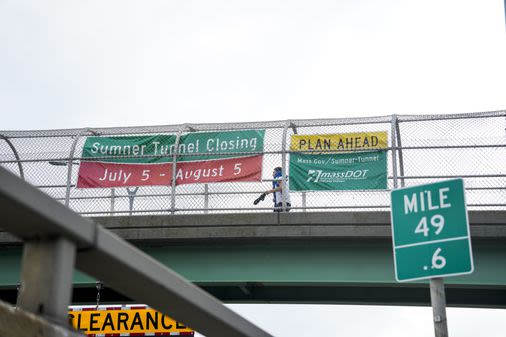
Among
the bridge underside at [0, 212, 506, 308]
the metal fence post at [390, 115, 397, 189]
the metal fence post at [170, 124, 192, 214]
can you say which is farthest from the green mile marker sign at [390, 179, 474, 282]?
the metal fence post at [170, 124, 192, 214]

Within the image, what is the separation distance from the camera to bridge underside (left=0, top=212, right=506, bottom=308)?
1720cm

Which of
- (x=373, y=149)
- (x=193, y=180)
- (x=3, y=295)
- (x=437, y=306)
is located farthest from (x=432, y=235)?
(x=3, y=295)

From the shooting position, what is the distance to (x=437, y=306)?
6734 millimetres

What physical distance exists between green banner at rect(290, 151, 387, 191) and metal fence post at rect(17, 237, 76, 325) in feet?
48.8

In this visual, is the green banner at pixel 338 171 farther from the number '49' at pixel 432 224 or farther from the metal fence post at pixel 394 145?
the number '49' at pixel 432 224

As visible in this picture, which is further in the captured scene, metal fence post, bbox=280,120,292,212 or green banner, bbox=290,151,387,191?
metal fence post, bbox=280,120,292,212

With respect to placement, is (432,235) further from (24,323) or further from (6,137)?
(6,137)

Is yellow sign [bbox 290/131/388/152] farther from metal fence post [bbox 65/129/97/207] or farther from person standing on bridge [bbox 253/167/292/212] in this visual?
metal fence post [bbox 65/129/97/207]

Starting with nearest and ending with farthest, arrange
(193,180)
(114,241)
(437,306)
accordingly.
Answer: (114,241) → (437,306) → (193,180)

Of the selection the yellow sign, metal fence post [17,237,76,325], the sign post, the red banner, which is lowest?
metal fence post [17,237,76,325]

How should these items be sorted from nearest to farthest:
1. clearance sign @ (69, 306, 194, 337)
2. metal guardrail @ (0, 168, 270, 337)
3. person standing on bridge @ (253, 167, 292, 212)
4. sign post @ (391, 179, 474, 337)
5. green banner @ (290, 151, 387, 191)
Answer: metal guardrail @ (0, 168, 270, 337)
sign post @ (391, 179, 474, 337)
green banner @ (290, 151, 387, 191)
person standing on bridge @ (253, 167, 292, 212)
clearance sign @ (69, 306, 194, 337)

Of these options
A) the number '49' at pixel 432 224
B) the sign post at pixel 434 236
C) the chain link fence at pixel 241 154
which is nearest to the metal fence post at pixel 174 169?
the chain link fence at pixel 241 154

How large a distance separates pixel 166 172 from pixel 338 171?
3.86 metres

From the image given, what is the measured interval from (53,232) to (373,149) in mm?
15122
